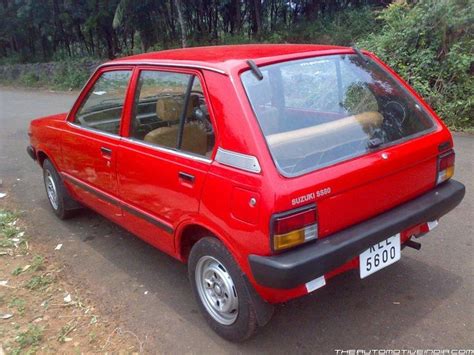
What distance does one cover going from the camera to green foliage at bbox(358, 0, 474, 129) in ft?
22.9

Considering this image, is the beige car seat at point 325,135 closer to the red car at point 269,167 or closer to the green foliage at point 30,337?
the red car at point 269,167

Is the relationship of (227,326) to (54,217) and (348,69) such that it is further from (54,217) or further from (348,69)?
(54,217)

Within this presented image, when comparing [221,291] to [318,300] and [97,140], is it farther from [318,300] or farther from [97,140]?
[97,140]

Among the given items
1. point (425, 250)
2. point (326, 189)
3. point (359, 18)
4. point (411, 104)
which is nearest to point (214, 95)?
point (326, 189)

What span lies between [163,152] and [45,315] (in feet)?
4.57

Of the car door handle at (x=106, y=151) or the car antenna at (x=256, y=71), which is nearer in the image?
the car antenna at (x=256, y=71)

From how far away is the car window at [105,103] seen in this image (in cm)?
339

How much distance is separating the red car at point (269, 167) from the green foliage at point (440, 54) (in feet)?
15.2

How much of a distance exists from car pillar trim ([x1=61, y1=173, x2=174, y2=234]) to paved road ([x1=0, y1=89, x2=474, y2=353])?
547 mm

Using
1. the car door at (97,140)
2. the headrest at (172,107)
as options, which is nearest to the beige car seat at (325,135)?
the headrest at (172,107)

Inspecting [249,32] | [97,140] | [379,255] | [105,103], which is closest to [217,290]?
[379,255]

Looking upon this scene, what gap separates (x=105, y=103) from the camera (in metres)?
3.65

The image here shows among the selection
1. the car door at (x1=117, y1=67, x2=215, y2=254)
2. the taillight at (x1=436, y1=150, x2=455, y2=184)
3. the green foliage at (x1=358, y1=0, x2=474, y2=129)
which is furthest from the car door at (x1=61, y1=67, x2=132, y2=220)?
the green foliage at (x1=358, y1=0, x2=474, y2=129)

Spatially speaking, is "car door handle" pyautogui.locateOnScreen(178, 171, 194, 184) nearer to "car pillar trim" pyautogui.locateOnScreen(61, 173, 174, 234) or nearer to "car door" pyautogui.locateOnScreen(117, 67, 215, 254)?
"car door" pyautogui.locateOnScreen(117, 67, 215, 254)
